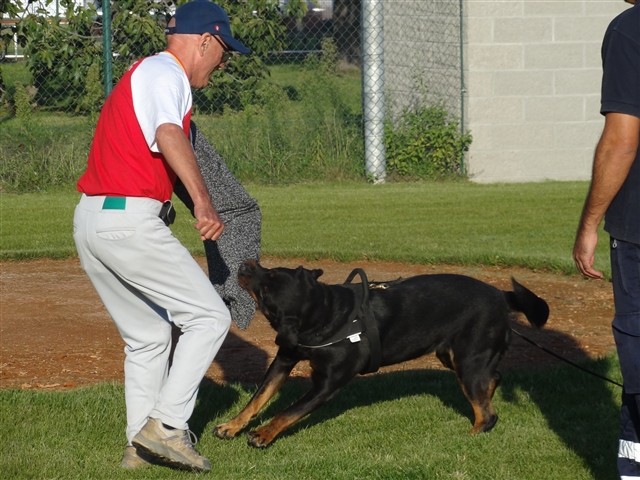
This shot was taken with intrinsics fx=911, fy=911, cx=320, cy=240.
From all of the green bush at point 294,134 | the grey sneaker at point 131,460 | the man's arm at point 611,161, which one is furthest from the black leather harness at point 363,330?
the green bush at point 294,134

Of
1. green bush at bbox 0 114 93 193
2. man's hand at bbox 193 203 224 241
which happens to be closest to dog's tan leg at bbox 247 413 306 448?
man's hand at bbox 193 203 224 241

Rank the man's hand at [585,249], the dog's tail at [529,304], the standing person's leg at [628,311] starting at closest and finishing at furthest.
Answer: the standing person's leg at [628,311]
the man's hand at [585,249]
the dog's tail at [529,304]

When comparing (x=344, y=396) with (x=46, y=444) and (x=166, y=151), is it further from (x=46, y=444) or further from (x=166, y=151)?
(x=166, y=151)

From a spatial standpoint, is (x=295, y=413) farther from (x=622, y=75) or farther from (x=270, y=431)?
(x=622, y=75)

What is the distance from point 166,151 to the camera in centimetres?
375

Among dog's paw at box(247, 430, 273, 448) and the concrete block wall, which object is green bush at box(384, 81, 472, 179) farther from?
dog's paw at box(247, 430, 273, 448)

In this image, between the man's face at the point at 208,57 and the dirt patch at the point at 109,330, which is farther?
the dirt patch at the point at 109,330

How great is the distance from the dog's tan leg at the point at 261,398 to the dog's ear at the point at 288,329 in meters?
0.24

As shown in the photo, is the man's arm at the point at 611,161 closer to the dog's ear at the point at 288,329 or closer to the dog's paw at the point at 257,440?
the dog's ear at the point at 288,329

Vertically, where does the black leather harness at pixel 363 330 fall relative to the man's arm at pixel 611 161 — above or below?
below

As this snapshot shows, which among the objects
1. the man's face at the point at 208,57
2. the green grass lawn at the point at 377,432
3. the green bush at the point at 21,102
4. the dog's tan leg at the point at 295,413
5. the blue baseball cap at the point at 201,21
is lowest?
the green grass lawn at the point at 377,432

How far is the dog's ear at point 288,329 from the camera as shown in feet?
14.9

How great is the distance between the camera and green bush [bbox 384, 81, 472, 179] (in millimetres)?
13742

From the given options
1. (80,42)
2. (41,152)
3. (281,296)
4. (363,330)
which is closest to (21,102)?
(41,152)
